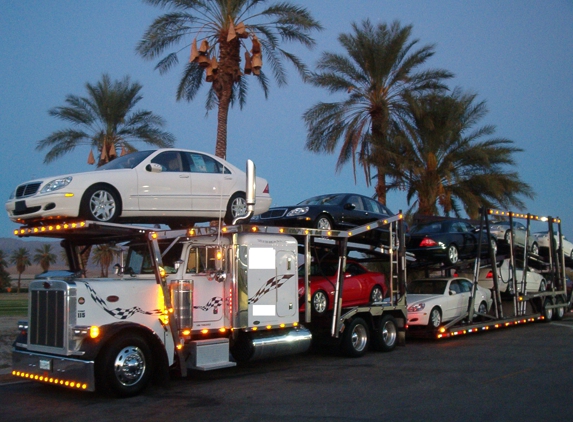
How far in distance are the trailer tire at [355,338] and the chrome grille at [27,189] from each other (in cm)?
619

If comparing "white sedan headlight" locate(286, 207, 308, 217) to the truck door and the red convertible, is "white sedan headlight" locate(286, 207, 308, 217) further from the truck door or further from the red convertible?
the truck door

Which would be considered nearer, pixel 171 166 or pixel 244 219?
pixel 244 219

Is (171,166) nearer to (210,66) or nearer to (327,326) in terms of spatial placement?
(327,326)

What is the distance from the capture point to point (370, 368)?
35.8 feet

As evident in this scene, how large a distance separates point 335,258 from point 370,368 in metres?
2.54

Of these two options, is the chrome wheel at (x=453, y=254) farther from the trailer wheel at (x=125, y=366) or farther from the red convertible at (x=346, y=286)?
the trailer wheel at (x=125, y=366)

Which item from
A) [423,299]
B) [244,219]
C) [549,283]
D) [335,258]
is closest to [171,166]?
[244,219]

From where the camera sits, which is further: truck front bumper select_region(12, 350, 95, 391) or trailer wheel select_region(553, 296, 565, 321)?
trailer wheel select_region(553, 296, 565, 321)

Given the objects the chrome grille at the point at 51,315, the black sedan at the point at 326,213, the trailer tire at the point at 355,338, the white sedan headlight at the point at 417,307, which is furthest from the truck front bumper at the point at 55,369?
the white sedan headlight at the point at 417,307

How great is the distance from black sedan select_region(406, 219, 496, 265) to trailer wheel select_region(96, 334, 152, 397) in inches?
357

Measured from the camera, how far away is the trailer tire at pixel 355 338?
12.1 metres

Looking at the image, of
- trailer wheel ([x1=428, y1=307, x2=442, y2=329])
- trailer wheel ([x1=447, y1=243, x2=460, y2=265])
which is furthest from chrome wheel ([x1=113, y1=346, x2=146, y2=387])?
trailer wheel ([x1=447, y1=243, x2=460, y2=265])

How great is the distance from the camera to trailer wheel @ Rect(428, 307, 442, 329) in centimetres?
1458

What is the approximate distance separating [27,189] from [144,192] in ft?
5.74
